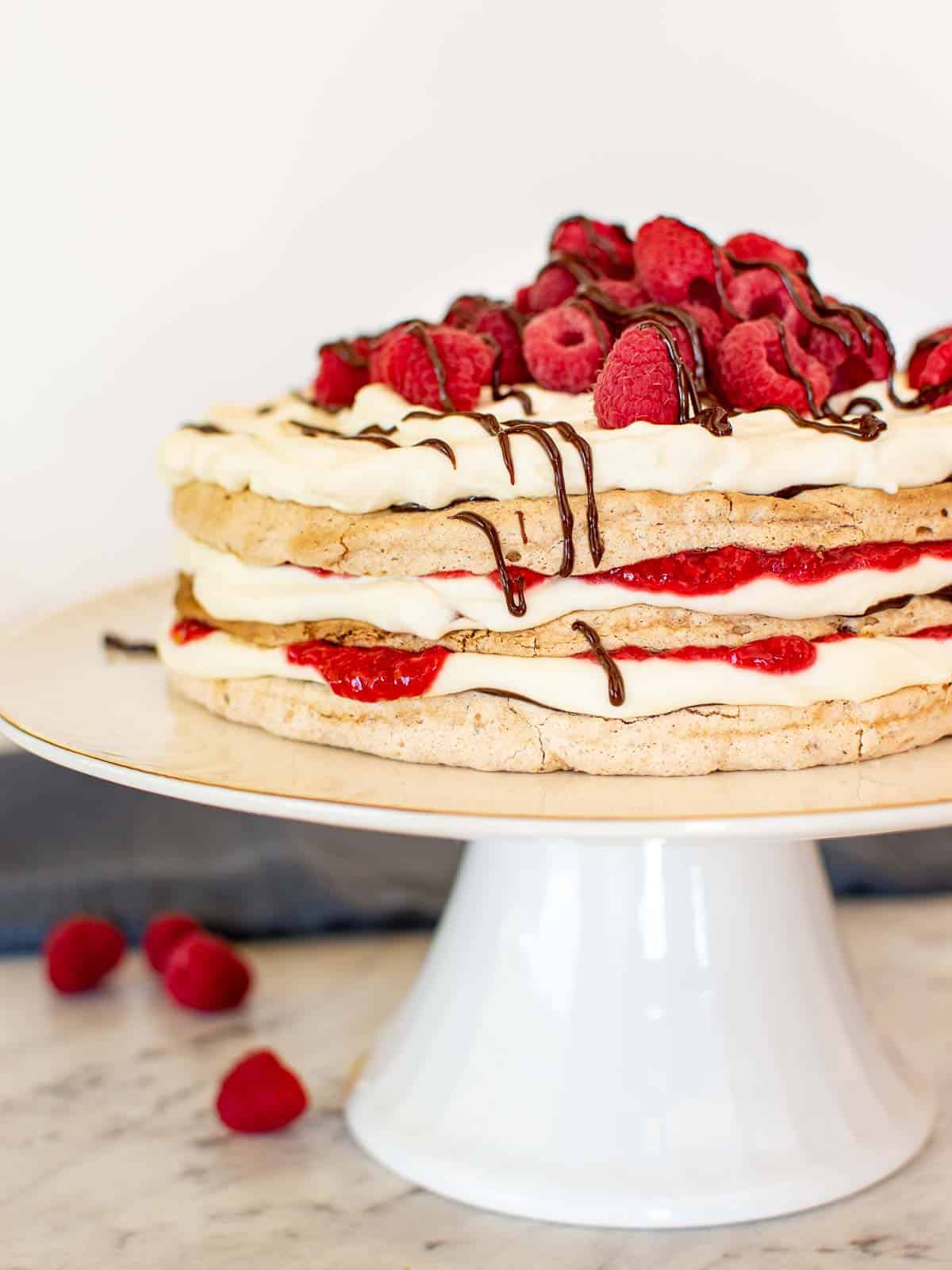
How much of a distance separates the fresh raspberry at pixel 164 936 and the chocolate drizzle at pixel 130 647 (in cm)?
43

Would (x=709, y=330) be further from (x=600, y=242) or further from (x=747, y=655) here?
(x=747, y=655)

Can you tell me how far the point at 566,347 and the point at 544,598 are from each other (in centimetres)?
30

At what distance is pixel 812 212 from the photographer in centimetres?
272

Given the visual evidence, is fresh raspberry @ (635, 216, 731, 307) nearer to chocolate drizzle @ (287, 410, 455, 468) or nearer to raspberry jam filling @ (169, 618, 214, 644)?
chocolate drizzle @ (287, 410, 455, 468)

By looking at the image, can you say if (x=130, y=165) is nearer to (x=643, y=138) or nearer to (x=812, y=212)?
(x=643, y=138)

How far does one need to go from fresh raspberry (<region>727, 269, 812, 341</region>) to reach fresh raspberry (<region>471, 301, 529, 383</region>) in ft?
0.71

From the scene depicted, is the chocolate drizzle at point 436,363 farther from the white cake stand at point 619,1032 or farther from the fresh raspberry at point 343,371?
the white cake stand at point 619,1032

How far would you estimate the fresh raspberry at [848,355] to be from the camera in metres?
1.55

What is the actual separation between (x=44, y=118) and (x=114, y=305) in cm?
30

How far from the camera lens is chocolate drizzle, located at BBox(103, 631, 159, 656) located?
1.78 m

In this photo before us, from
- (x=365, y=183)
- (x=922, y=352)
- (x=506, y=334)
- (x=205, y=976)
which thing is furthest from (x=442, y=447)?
(x=365, y=183)

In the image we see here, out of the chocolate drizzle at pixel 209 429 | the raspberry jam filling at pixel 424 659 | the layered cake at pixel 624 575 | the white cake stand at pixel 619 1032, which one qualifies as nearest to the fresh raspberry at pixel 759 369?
the layered cake at pixel 624 575

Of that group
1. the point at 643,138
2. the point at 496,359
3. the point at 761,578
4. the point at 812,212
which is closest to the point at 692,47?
the point at 643,138

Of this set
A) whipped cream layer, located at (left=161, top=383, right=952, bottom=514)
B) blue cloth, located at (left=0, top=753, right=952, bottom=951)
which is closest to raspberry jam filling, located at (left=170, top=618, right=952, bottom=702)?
whipped cream layer, located at (left=161, top=383, right=952, bottom=514)
